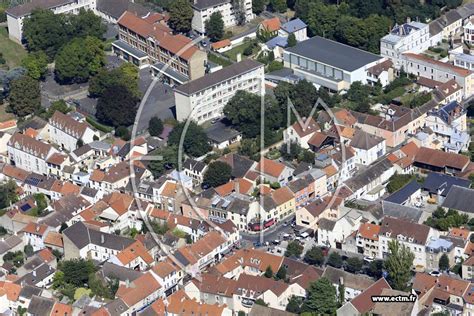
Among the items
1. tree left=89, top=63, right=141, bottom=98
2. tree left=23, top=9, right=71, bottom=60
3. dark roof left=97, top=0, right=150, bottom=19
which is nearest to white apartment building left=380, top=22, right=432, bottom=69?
tree left=89, top=63, right=141, bottom=98

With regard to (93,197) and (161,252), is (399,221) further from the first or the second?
(93,197)

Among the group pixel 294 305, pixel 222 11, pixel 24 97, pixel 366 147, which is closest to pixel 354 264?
pixel 294 305

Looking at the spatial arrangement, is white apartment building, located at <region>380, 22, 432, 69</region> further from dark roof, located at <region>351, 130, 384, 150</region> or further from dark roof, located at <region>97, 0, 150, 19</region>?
dark roof, located at <region>97, 0, 150, 19</region>

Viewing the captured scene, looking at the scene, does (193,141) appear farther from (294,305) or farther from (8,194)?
(294,305)

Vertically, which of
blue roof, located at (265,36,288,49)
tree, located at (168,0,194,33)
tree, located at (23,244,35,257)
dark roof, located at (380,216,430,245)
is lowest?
tree, located at (23,244,35,257)

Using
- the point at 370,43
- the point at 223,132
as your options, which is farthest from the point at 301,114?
the point at 370,43

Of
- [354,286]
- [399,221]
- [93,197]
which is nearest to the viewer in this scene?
[354,286]
